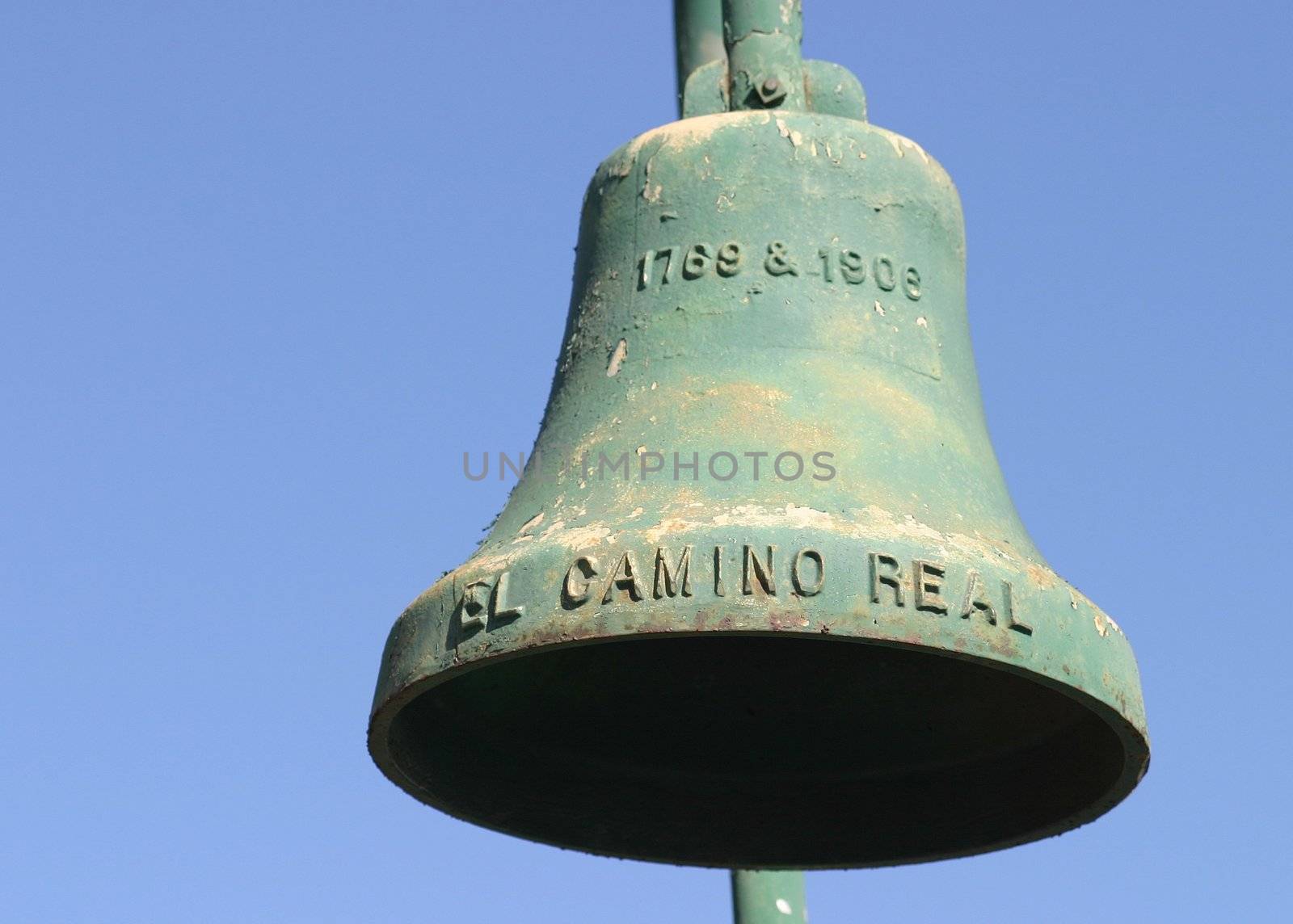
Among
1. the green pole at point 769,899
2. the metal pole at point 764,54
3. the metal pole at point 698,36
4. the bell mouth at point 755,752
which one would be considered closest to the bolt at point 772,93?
the metal pole at point 764,54

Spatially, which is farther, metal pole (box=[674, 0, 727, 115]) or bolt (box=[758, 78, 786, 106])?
metal pole (box=[674, 0, 727, 115])

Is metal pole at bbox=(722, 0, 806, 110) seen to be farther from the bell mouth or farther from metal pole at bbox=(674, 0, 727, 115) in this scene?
the bell mouth

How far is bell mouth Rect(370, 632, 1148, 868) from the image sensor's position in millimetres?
3143

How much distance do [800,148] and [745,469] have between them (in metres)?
0.56

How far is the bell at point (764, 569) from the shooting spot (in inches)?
104

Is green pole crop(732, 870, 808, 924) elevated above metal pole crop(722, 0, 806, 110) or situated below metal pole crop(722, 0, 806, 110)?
below

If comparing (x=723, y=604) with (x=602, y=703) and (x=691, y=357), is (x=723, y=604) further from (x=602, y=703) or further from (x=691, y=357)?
(x=602, y=703)

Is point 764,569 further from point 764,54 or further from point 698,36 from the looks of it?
point 698,36

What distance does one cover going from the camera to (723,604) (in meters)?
2.57

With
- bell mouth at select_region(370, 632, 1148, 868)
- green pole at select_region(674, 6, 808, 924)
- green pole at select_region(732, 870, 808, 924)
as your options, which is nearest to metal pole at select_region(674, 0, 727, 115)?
green pole at select_region(674, 6, 808, 924)

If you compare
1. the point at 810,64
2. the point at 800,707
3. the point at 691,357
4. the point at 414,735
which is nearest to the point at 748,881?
the point at 800,707

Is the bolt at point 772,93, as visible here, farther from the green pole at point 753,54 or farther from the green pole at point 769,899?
the green pole at point 769,899

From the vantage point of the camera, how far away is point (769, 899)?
3.46 m

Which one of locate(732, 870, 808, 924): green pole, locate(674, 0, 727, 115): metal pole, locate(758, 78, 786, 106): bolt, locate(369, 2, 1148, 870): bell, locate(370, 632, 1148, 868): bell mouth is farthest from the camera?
locate(674, 0, 727, 115): metal pole
